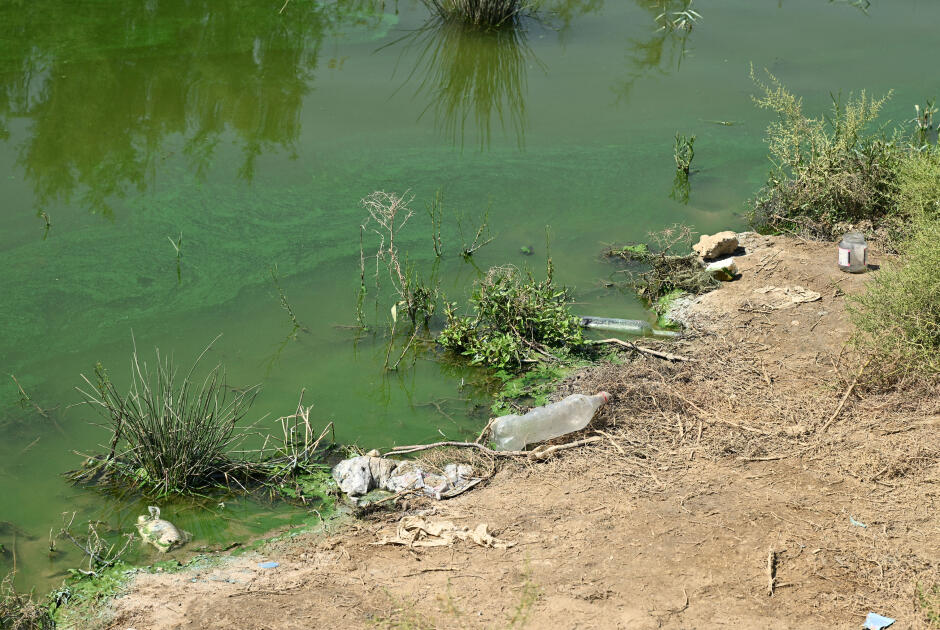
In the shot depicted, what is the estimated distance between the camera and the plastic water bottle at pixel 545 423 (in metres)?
4.33

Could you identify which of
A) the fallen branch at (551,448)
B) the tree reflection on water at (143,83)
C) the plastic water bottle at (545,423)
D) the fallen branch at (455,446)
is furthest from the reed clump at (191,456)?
the tree reflection on water at (143,83)

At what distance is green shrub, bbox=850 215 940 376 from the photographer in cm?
412

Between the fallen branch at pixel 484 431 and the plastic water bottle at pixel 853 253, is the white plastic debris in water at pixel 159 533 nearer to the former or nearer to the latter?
the fallen branch at pixel 484 431

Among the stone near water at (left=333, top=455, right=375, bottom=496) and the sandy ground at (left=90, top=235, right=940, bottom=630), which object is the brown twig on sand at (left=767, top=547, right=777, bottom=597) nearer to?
the sandy ground at (left=90, top=235, right=940, bottom=630)

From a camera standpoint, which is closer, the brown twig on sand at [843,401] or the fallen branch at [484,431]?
the brown twig on sand at [843,401]

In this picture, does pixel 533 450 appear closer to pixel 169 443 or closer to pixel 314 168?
pixel 169 443

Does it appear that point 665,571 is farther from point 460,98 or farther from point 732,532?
point 460,98

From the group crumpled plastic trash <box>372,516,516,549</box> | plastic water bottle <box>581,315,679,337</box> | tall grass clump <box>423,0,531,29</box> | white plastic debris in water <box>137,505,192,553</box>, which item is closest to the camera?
crumpled plastic trash <box>372,516,516,549</box>

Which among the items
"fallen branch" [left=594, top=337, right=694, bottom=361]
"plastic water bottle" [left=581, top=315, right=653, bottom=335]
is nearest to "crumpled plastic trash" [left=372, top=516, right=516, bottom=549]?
"fallen branch" [left=594, top=337, right=694, bottom=361]

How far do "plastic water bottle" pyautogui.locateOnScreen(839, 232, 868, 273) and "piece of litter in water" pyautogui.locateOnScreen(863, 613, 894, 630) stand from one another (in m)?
2.88

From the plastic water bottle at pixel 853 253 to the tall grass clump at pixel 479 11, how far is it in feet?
15.7

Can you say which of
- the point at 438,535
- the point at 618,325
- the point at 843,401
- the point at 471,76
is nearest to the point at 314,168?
the point at 471,76

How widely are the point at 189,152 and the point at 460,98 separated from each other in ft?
7.73

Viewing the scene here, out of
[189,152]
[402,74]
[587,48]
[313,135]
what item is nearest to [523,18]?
[587,48]
